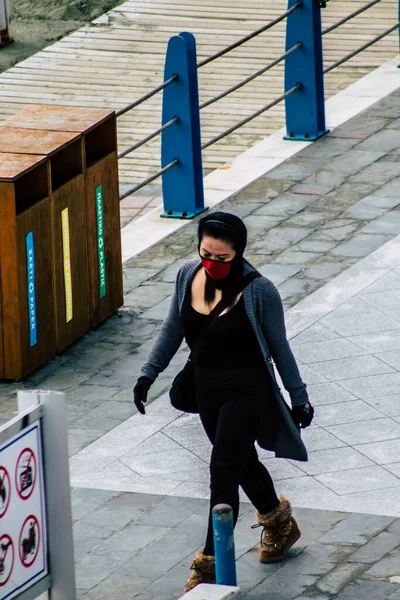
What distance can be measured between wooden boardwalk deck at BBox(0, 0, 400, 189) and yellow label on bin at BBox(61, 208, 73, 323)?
3.86 m

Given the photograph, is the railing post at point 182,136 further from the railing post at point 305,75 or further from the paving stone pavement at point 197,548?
the paving stone pavement at point 197,548

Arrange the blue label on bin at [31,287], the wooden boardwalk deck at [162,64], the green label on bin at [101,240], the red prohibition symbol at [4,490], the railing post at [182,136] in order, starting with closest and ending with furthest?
the red prohibition symbol at [4,490]
the blue label on bin at [31,287]
the green label on bin at [101,240]
the railing post at [182,136]
the wooden boardwalk deck at [162,64]

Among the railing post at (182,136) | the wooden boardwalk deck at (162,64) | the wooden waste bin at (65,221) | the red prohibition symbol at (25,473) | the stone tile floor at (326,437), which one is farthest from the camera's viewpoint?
the wooden boardwalk deck at (162,64)

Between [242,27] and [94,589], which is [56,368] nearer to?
[94,589]

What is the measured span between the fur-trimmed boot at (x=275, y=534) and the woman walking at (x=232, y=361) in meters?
0.27

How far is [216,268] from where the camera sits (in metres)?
6.42

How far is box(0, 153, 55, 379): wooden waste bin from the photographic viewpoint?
8.91 meters

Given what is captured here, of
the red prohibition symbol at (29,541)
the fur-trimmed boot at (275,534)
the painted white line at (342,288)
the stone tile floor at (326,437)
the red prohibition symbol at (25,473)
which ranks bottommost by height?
the stone tile floor at (326,437)

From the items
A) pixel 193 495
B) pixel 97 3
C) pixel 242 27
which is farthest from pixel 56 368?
pixel 97 3

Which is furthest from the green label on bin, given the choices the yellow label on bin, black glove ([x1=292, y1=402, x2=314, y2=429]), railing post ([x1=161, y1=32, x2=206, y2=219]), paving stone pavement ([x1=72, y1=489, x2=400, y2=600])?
black glove ([x1=292, y1=402, x2=314, y2=429])

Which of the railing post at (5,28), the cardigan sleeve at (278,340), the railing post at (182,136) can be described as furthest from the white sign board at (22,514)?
the railing post at (5,28)

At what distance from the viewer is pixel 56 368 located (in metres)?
9.45

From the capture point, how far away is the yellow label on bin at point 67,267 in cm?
949

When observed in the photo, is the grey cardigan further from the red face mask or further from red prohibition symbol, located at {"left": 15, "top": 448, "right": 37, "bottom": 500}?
red prohibition symbol, located at {"left": 15, "top": 448, "right": 37, "bottom": 500}
